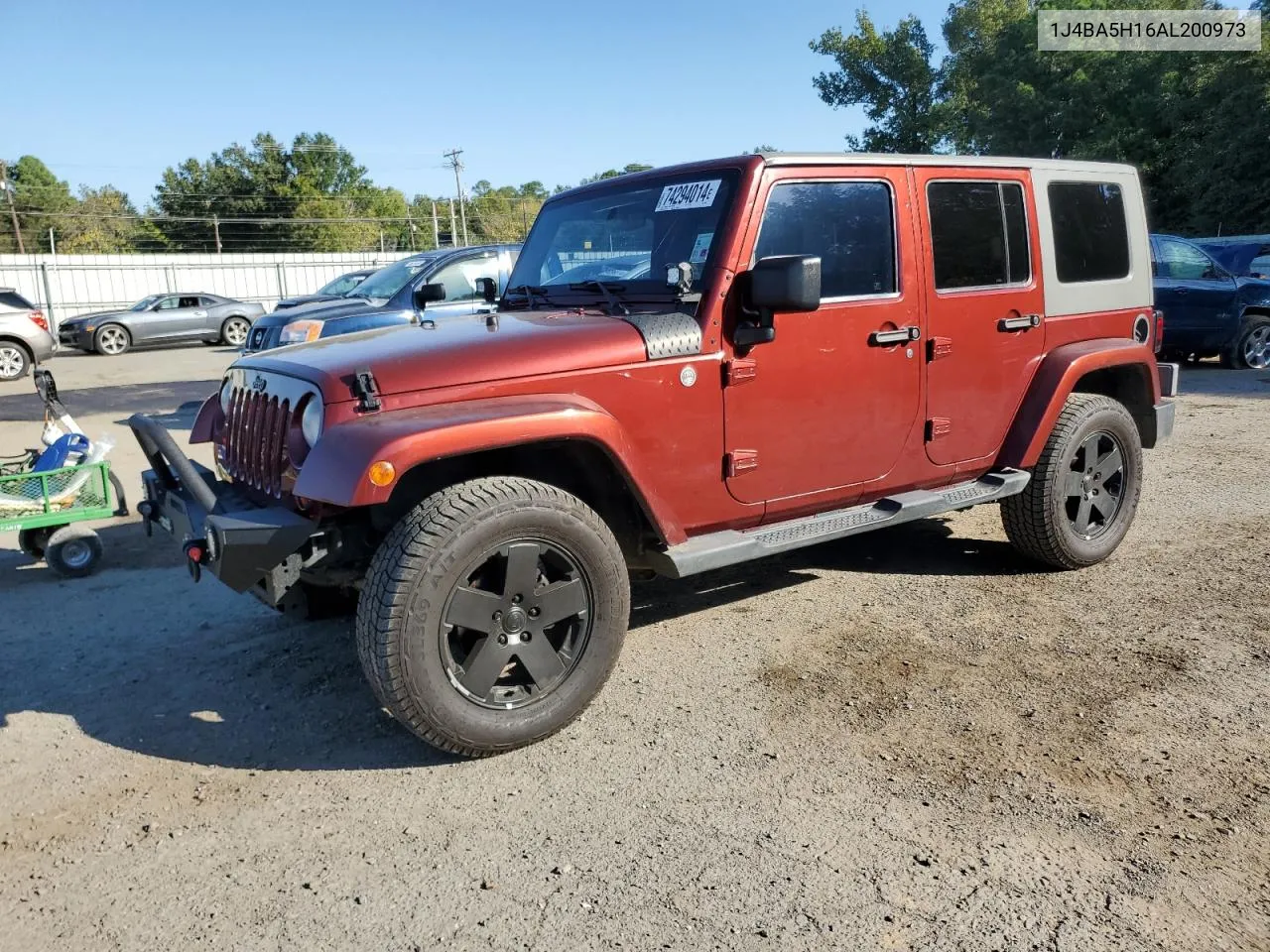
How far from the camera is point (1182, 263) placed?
40.8 feet

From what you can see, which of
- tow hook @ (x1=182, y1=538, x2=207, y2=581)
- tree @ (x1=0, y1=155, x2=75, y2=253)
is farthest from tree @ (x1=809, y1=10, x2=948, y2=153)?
tree @ (x1=0, y1=155, x2=75, y2=253)

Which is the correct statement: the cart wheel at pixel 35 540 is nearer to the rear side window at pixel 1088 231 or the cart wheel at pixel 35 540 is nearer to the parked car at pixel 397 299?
the parked car at pixel 397 299

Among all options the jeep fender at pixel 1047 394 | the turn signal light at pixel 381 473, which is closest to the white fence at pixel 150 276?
the jeep fender at pixel 1047 394

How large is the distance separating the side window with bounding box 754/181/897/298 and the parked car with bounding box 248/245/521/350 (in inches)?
202

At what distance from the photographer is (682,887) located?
2.54m

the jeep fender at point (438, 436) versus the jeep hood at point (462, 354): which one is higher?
the jeep hood at point (462, 354)

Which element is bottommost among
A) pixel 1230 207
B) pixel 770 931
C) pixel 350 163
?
pixel 770 931

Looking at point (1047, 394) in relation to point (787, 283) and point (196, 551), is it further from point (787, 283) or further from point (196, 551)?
point (196, 551)

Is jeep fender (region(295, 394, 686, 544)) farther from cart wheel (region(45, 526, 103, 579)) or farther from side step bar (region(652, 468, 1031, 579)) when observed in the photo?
cart wheel (region(45, 526, 103, 579))

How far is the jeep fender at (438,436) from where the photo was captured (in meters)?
2.86

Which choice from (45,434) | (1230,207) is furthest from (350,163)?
(45,434)

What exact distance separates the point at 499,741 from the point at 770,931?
117cm

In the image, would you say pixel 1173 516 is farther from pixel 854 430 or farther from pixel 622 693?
pixel 622 693

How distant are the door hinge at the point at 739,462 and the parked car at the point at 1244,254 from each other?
13453 millimetres
